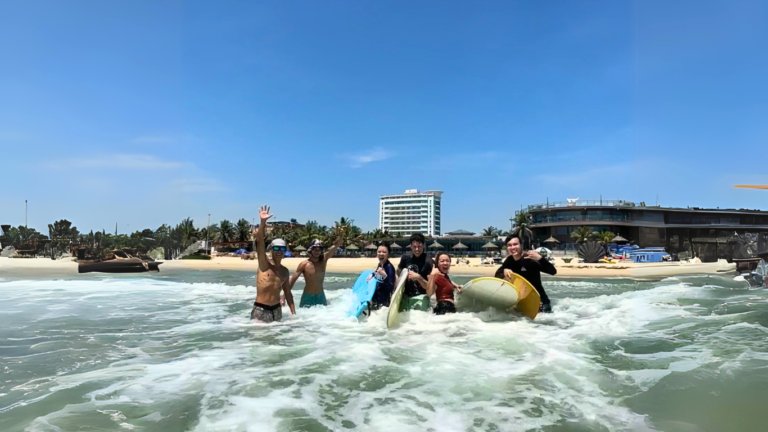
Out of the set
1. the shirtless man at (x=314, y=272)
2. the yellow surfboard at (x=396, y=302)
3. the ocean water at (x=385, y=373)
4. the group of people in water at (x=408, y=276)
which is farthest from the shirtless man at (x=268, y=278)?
the yellow surfboard at (x=396, y=302)

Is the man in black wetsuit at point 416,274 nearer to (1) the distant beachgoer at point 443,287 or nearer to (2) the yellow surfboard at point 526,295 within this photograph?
(1) the distant beachgoer at point 443,287

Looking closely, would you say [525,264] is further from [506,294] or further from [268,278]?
[268,278]

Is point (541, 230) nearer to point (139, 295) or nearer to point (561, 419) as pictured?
point (139, 295)

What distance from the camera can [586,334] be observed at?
7547 millimetres

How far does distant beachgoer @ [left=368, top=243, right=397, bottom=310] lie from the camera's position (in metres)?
8.15

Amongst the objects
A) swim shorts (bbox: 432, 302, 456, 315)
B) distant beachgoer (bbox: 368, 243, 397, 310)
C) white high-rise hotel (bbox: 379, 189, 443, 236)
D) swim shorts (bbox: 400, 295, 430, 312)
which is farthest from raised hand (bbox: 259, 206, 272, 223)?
white high-rise hotel (bbox: 379, 189, 443, 236)

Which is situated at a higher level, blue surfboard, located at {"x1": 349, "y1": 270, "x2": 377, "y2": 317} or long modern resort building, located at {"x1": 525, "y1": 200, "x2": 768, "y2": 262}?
long modern resort building, located at {"x1": 525, "y1": 200, "x2": 768, "y2": 262}

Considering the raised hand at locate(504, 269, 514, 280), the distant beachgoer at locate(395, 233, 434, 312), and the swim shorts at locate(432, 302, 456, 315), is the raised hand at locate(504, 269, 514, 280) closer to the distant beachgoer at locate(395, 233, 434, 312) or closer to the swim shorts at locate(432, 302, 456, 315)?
the swim shorts at locate(432, 302, 456, 315)

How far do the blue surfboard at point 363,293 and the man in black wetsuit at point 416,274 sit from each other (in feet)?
2.14

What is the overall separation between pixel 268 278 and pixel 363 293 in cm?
216

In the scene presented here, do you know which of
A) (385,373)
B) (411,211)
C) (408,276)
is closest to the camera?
(385,373)

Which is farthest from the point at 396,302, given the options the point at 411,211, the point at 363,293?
the point at 411,211

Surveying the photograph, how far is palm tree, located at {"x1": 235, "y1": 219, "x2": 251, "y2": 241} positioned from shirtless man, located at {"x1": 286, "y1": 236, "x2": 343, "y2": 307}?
2787 inches

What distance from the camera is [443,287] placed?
8.38 meters
